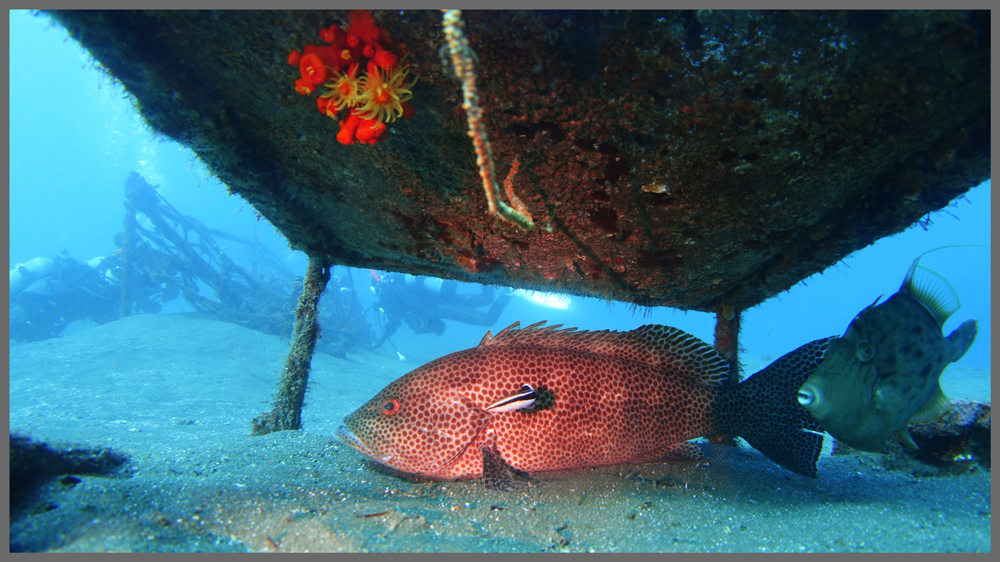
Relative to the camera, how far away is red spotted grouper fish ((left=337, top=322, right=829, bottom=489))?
2629mm

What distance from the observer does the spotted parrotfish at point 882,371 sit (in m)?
2.03

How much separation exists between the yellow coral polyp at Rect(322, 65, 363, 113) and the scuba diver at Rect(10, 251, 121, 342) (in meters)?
23.5

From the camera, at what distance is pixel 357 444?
2.67 metres

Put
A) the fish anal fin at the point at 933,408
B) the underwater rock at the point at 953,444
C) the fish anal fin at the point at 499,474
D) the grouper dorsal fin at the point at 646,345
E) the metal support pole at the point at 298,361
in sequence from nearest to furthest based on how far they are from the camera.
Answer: the fish anal fin at the point at 933,408 → the fish anal fin at the point at 499,474 → the underwater rock at the point at 953,444 → the grouper dorsal fin at the point at 646,345 → the metal support pole at the point at 298,361

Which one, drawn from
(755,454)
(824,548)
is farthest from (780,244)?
(755,454)

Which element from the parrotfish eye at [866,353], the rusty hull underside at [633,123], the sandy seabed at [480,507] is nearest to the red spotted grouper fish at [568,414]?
the sandy seabed at [480,507]

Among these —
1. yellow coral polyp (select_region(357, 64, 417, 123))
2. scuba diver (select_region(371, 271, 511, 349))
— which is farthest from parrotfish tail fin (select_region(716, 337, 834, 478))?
scuba diver (select_region(371, 271, 511, 349))

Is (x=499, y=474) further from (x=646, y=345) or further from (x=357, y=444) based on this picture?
(x=646, y=345)

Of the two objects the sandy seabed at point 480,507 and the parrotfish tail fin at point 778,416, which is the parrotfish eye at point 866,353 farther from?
the sandy seabed at point 480,507

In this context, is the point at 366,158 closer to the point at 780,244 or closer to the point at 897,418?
the point at 780,244

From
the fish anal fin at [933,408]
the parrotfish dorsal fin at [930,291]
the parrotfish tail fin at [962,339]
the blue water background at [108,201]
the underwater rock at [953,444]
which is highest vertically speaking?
the blue water background at [108,201]

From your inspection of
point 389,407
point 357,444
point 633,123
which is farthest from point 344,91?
point 357,444

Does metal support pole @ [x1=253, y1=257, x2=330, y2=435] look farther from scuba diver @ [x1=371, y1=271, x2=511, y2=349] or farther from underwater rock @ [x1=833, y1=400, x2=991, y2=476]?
scuba diver @ [x1=371, y1=271, x2=511, y2=349]

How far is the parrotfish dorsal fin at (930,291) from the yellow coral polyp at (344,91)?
126 inches
